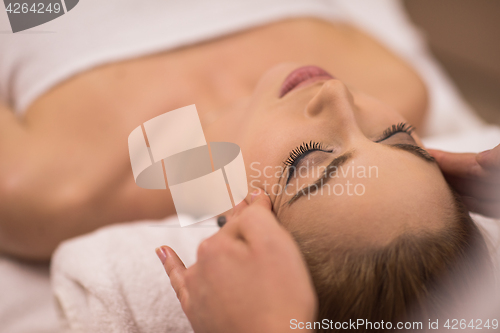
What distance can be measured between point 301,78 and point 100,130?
1.62 feet

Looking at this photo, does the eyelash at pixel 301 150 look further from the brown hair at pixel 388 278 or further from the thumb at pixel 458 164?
the thumb at pixel 458 164

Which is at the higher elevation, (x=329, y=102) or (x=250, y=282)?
(x=329, y=102)

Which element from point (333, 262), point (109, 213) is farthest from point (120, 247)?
point (333, 262)

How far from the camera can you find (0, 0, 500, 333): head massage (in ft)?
1.43

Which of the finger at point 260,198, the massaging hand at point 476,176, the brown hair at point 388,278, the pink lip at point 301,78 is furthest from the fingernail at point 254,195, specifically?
the massaging hand at point 476,176

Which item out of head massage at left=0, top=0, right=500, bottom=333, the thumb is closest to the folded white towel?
head massage at left=0, top=0, right=500, bottom=333

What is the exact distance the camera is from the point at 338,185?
46 centimetres

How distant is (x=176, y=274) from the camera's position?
46 centimetres

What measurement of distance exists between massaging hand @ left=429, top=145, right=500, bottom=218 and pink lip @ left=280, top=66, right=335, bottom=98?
261mm

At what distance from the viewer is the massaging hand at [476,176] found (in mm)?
562

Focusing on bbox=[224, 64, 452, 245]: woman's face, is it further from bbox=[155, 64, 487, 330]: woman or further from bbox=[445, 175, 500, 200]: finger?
bbox=[445, 175, 500, 200]: finger

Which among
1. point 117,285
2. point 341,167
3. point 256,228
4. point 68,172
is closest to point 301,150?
point 341,167

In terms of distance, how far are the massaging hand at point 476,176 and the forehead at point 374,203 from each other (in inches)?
4.9

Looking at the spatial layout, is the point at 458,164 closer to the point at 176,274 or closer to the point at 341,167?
the point at 341,167
